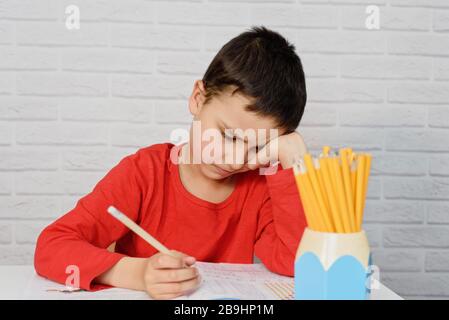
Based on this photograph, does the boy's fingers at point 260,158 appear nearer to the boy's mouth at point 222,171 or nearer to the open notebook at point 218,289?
the boy's mouth at point 222,171

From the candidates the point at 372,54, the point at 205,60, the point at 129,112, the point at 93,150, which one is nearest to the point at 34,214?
the point at 93,150

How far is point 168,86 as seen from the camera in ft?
5.04

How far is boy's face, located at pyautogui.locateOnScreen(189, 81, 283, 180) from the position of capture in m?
0.99

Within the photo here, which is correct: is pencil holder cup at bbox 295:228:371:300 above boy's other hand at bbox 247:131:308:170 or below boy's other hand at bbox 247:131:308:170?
below

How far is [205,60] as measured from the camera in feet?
5.03

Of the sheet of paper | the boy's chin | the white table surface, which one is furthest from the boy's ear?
the white table surface

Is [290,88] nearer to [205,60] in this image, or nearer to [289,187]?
Result: [289,187]

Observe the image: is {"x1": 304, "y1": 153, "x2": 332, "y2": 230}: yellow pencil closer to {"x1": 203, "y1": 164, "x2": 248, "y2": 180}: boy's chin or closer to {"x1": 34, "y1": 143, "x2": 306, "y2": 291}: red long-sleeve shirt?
{"x1": 34, "y1": 143, "x2": 306, "y2": 291}: red long-sleeve shirt

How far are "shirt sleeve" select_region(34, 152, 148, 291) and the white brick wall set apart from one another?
1.53 ft

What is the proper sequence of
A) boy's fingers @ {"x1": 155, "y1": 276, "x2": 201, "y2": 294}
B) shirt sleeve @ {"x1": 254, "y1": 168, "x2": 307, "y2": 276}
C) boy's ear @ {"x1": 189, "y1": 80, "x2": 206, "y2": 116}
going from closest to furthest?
boy's fingers @ {"x1": 155, "y1": 276, "x2": 201, "y2": 294} → shirt sleeve @ {"x1": 254, "y1": 168, "x2": 307, "y2": 276} → boy's ear @ {"x1": 189, "y1": 80, "x2": 206, "y2": 116}

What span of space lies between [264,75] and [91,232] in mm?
407

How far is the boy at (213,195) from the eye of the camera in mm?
850

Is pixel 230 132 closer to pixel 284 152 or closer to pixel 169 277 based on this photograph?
pixel 284 152

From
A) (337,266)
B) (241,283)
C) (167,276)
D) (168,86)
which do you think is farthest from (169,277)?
(168,86)
